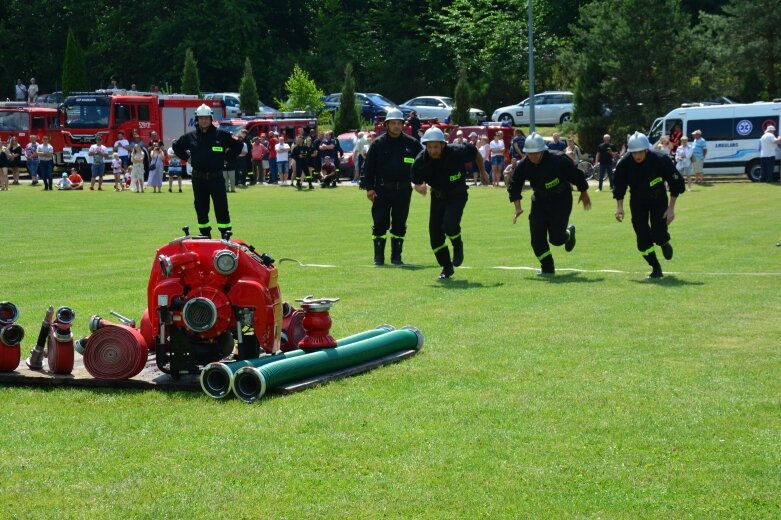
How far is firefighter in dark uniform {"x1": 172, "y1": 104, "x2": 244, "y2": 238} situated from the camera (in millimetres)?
18938

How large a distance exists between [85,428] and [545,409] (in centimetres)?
297

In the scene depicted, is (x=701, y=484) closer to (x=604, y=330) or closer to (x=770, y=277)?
(x=604, y=330)

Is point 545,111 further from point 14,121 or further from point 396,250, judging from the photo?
point 396,250

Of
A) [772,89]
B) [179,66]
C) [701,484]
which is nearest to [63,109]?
[179,66]

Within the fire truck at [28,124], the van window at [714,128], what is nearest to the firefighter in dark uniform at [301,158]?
the fire truck at [28,124]

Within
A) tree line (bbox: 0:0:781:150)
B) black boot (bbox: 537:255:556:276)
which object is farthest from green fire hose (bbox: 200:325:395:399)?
tree line (bbox: 0:0:781:150)

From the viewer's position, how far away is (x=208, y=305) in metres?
8.95

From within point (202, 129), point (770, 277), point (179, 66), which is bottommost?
point (770, 277)

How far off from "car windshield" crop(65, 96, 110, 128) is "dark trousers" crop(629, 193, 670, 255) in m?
37.5

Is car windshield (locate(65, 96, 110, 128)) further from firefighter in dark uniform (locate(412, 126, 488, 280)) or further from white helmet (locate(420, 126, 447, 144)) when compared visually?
white helmet (locate(420, 126, 447, 144))

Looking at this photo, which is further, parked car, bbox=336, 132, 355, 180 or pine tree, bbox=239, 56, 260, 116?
pine tree, bbox=239, 56, 260, 116

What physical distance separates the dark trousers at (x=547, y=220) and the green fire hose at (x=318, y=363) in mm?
6464

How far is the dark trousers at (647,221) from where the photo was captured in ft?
53.6

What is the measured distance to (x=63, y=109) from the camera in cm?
5128
